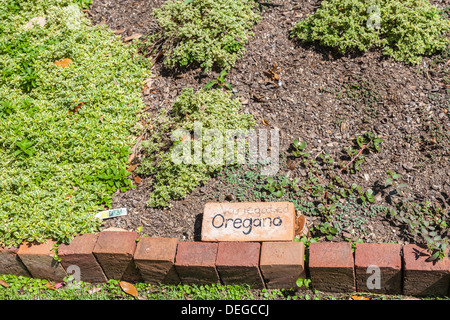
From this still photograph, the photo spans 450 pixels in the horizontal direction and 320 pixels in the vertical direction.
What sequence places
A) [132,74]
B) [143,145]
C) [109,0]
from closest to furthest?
1. [143,145]
2. [132,74]
3. [109,0]

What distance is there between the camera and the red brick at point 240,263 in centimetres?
348

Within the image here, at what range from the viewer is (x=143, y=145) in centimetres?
424

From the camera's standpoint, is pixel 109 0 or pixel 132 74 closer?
pixel 132 74

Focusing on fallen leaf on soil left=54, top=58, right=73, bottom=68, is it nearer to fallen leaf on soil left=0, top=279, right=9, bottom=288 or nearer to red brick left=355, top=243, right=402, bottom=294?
fallen leaf on soil left=0, top=279, right=9, bottom=288

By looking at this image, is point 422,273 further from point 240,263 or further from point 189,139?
point 189,139

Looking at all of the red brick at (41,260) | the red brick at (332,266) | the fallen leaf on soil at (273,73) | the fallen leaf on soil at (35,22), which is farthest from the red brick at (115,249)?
the fallen leaf on soil at (35,22)

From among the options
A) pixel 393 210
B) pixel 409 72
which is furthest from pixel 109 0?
pixel 393 210

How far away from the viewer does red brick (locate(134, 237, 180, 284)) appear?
3.61 metres

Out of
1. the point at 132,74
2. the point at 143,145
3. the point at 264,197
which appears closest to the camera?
the point at 264,197

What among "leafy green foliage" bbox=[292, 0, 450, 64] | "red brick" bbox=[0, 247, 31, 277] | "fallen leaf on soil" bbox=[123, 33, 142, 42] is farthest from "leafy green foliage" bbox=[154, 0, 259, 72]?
"red brick" bbox=[0, 247, 31, 277]

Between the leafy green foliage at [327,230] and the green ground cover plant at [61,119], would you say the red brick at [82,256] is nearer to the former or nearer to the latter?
the green ground cover plant at [61,119]

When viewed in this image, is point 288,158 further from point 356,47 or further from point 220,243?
point 356,47

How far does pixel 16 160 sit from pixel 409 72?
335cm

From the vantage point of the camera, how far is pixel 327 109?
4.17m
